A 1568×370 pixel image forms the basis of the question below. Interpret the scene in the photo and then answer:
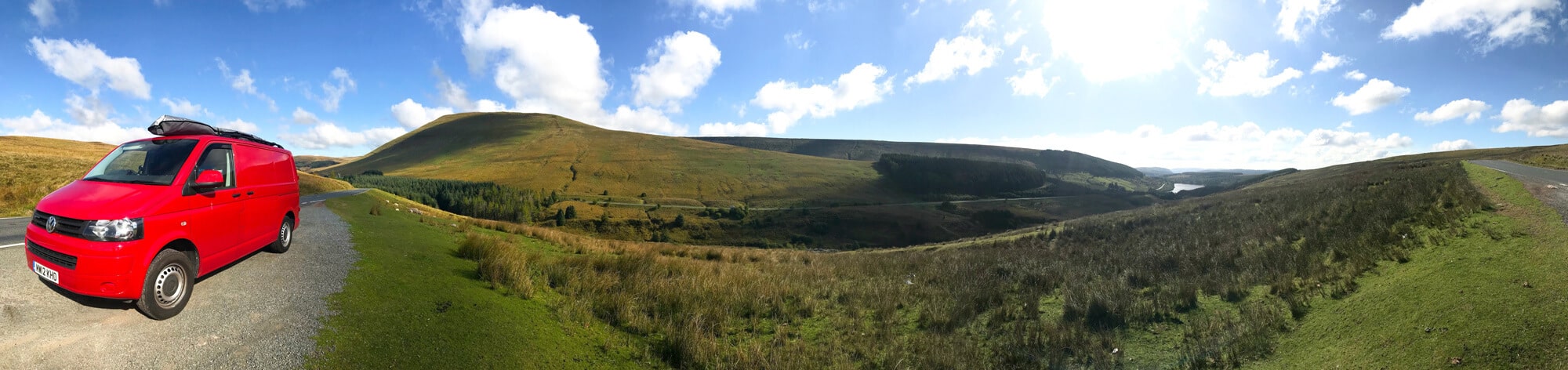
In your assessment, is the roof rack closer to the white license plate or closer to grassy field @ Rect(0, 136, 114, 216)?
the white license plate

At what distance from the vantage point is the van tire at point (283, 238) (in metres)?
9.22

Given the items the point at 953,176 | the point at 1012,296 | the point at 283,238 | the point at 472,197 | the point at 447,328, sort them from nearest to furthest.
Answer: the point at 447,328, the point at 283,238, the point at 1012,296, the point at 472,197, the point at 953,176

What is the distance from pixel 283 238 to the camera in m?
9.52

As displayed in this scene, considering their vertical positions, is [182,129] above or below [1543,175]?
above

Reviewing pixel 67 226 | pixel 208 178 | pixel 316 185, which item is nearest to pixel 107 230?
pixel 67 226

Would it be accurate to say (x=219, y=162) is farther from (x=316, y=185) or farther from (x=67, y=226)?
(x=316, y=185)

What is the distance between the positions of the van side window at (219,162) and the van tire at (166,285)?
3.53 ft

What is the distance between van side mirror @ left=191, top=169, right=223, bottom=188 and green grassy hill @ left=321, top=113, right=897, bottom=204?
97.4 meters

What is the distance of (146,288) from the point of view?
551 centimetres

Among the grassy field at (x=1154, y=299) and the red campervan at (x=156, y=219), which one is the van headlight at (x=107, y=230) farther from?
the grassy field at (x=1154, y=299)

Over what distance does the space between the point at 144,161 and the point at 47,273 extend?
177cm

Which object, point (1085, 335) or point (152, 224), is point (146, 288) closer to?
point (152, 224)

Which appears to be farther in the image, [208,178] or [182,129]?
[182,129]

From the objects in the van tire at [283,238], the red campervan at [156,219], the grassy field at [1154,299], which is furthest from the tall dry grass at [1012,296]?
the red campervan at [156,219]
